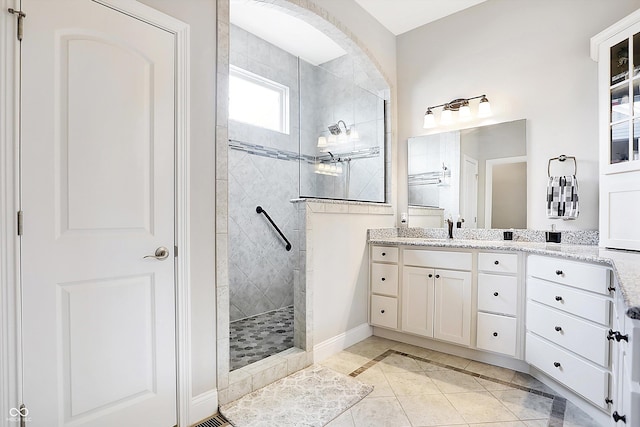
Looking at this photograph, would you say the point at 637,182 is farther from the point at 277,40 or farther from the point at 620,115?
the point at 277,40

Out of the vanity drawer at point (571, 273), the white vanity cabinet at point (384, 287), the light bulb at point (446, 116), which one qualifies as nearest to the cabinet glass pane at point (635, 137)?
A: the vanity drawer at point (571, 273)

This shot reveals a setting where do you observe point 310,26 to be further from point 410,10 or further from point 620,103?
point 620,103

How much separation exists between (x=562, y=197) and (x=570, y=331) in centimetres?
108

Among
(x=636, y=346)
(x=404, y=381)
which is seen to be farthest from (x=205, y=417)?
(x=636, y=346)

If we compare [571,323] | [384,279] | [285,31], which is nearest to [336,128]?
[285,31]

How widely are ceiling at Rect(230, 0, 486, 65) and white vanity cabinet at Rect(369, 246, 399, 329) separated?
2.26 metres

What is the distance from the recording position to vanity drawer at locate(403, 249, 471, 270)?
103 inches

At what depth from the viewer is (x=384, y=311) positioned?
3068 mm

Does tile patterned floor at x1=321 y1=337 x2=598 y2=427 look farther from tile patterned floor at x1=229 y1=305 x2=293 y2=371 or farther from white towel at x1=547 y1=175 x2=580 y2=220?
white towel at x1=547 y1=175 x2=580 y2=220

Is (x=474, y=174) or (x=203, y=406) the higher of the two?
(x=474, y=174)

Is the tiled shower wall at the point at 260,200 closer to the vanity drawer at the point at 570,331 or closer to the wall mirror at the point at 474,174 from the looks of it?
the wall mirror at the point at 474,174

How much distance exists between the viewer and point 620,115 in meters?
2.16

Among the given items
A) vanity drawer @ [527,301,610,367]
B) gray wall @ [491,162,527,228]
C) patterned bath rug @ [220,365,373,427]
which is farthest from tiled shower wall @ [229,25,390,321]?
vanity drawer @ [527,301,610,367]

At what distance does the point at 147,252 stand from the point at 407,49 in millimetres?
3262
